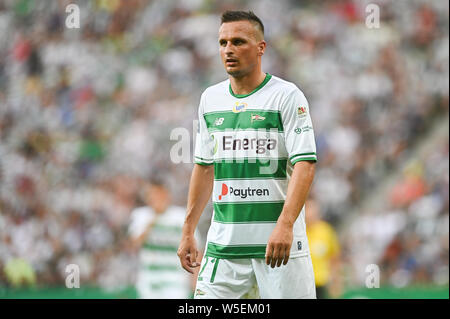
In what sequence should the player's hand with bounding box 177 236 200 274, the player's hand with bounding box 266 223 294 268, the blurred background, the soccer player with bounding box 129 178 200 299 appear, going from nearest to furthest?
the player's hand with bounding box 266 223 294 268 < the player's hand with bounding box 177 236 200 274 < the soccer player with bounding box 129 178 200 299 < the blurred background

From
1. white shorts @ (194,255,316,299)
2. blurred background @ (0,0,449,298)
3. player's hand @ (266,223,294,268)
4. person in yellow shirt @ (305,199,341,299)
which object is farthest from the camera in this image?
blurred background @ (0,0,449,298)

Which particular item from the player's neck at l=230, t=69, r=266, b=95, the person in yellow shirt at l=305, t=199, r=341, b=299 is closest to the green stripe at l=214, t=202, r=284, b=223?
the player's neck at l=230, t=69, r=266, b=95

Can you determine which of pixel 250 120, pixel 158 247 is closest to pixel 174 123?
pixel 158 247

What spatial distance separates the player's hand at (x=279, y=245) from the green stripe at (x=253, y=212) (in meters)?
0.26

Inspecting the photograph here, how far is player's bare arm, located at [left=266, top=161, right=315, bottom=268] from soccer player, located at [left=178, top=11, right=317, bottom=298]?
6cm

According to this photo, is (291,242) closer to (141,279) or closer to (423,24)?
(141,279)

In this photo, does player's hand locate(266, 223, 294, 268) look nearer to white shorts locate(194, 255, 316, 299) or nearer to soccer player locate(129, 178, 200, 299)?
white shorts locate(194, 255, 316, 299)

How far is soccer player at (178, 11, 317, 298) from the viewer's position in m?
3.48

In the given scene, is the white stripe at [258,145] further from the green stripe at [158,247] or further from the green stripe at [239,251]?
the green stripe at [158,247]

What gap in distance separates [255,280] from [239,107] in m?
0.90

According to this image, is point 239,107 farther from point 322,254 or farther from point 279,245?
point 322,254

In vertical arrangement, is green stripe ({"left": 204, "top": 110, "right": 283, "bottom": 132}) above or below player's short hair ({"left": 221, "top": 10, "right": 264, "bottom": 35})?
below

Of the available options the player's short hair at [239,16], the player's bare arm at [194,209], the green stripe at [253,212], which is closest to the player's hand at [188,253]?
the player's bare arm at [194,209]

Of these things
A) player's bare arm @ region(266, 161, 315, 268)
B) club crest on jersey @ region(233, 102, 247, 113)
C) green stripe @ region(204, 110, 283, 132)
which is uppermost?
club crest on jersey @ region(233, 102, 247, 113)
